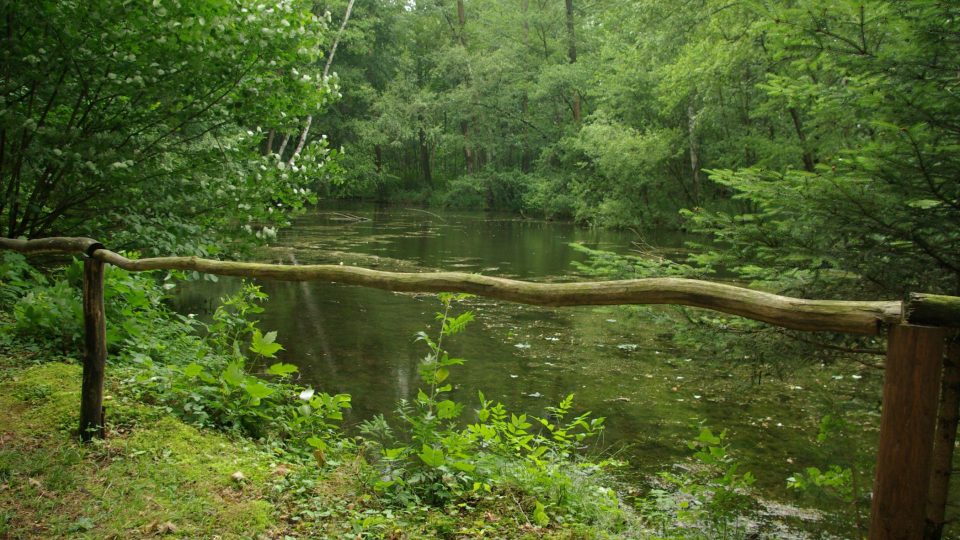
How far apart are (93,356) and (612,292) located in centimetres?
290

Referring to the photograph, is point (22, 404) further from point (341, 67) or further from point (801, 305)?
point (341, 67)

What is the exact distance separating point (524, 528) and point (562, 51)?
1346 inches

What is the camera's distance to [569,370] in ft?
24.4

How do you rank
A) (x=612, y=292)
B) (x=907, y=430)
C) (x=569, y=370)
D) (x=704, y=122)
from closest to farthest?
(x=907, y=430)
(x=612, y=292)
(x=569, y=370)
(x=704, y=122)

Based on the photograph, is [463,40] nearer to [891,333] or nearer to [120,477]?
[120,477]

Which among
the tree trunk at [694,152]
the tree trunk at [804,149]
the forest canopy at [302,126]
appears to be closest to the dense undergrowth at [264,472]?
the forest canopy at [302,126]

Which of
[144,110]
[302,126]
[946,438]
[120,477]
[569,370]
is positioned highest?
[302,126]

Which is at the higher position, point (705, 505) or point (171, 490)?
point (171, 490)

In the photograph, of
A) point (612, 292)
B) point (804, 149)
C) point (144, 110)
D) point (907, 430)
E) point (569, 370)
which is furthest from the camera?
point (804, 149)

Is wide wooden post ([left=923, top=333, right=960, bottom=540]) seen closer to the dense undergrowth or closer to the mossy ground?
the dense undergrowth

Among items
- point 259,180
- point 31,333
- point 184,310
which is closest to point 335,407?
point 31,333

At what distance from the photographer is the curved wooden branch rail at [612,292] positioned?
74.9 inches

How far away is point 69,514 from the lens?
2.81m

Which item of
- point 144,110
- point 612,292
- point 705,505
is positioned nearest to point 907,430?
point 612,292
